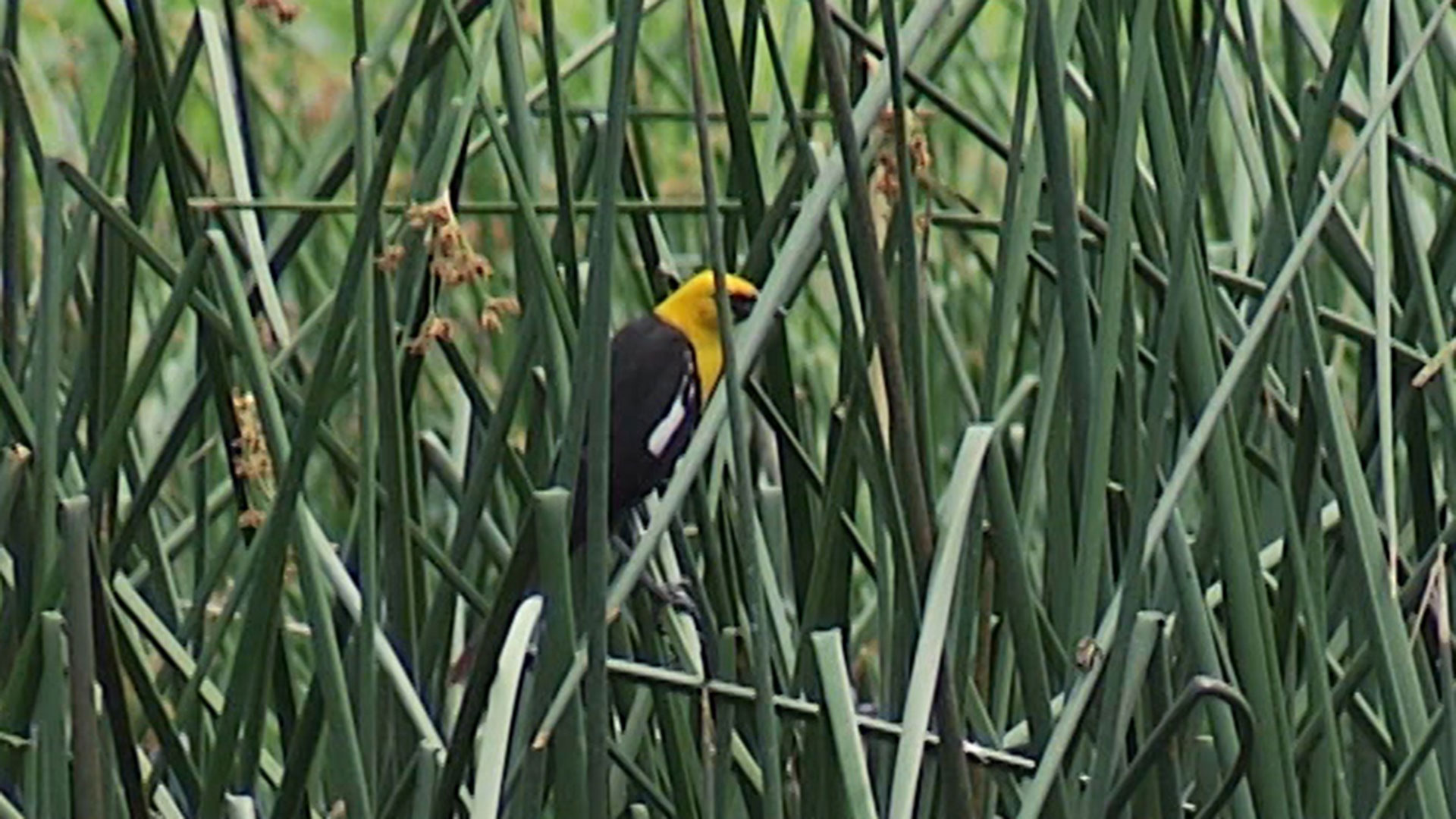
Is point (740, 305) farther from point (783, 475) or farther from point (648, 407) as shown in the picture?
point (783, 475)

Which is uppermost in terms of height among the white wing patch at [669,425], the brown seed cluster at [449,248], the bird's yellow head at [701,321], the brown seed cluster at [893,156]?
the brown seed cluster at [893,156]

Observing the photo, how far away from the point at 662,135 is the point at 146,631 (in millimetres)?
2122

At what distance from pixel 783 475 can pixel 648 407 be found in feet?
3.00

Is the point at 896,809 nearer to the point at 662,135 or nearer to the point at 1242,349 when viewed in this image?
the point at 1242,349

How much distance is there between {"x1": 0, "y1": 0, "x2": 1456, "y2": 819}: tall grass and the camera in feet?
3.65

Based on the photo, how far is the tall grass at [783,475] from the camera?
111 centimetres

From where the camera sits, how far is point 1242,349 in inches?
46.3

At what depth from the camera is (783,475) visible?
1419mm

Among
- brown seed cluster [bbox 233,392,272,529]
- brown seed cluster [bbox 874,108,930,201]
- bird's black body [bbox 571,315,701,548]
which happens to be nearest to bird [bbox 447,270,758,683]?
bird's black body [bbox 571,315,701,548]

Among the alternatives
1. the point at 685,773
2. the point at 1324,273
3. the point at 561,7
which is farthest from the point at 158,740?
the point at 561,7

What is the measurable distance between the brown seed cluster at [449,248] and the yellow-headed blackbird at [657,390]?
1025mm

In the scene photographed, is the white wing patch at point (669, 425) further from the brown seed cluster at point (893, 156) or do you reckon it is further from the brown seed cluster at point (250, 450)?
the brown seed cluster at point (893, 156)

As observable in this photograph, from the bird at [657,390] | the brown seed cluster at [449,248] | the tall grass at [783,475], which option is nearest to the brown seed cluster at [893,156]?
the tall grass at [783,475]

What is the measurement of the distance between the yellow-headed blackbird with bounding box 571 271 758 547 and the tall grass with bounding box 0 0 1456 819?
1.79 feet
